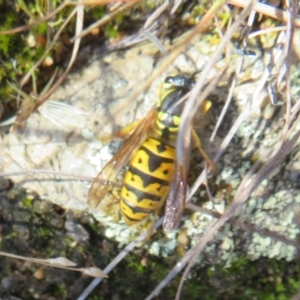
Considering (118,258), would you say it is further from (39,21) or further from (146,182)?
(39,21)

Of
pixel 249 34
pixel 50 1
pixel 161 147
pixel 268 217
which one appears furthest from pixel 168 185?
pixel 50 1

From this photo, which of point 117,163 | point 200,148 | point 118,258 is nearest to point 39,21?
point 117,163

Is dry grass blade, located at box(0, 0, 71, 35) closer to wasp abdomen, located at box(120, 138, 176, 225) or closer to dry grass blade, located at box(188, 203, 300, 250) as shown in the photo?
wasp abdomen, located at box(120, 138, 176, 225)

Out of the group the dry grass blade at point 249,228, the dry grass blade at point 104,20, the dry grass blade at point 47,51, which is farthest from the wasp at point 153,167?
the dry grass blade at point 47,51

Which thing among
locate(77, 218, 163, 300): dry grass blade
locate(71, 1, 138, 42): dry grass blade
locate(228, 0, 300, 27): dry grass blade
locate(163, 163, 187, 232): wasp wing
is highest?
locate(228, 0, 300, 27): dry grass blade

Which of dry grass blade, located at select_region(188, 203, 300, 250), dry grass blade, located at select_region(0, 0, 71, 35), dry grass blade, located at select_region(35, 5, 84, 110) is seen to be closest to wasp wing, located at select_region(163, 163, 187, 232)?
dry grass blade, located at select_region(188, 203, 300, 250)

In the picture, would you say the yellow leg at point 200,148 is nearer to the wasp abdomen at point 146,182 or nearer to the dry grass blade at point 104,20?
the wasp abdomen at point 146,182
